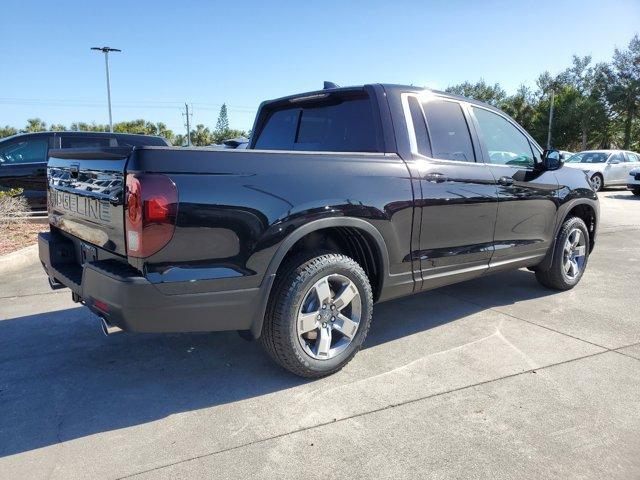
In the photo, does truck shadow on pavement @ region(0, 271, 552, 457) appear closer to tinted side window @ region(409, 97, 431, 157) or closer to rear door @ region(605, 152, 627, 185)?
tinted side window @ region(409, 97, 431, 157)

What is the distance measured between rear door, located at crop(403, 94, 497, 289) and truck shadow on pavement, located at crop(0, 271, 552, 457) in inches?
25.7

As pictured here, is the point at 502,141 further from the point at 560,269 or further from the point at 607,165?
the point at 607,165

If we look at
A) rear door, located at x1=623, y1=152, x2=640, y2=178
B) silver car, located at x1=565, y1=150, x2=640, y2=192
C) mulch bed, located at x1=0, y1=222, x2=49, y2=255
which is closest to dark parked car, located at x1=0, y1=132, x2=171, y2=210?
mulch bed, located at x1=0, y1=222, x2=49, y2=255

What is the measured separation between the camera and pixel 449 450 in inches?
97.5

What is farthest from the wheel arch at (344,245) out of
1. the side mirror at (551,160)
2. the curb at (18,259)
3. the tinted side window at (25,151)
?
the tinted side window at (25,151)

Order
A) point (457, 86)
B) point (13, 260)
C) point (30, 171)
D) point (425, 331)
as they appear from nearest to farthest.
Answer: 1. point (425, 331)
2. point (13, 260)
3. point (30, 171)
4. point (457, 86)

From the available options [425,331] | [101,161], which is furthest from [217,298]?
[425,331]

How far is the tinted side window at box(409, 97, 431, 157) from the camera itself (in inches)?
147

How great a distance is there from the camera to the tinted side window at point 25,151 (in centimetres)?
903

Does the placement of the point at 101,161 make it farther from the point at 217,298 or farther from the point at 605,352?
the point at 605,352

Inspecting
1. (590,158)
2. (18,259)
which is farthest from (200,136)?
(18,259)

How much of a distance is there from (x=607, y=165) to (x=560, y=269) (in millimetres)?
16499

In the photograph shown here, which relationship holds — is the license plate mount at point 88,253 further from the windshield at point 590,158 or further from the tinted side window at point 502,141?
the windshield at point 590,158

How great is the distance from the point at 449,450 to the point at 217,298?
1.43 meters
